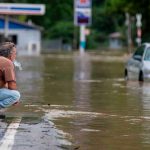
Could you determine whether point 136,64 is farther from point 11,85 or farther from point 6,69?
point 6,69

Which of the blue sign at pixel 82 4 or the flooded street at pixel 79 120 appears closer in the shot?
the flooded street at pixel 79 120

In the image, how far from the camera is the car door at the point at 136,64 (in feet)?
77.4

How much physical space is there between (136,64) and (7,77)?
13008mm

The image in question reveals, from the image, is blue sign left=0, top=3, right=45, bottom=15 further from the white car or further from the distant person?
the distant person

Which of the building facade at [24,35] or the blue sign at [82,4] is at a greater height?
the blue sign at [82,4]

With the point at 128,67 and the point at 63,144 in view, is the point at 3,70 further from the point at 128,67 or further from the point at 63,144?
the point at 128,67

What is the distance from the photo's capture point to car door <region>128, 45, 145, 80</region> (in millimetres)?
23598

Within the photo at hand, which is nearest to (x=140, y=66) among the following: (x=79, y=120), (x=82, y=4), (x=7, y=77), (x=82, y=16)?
(x=79, y=120)

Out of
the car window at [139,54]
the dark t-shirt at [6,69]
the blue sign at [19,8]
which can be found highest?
the blue sign at [19,8]

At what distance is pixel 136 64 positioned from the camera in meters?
23.9

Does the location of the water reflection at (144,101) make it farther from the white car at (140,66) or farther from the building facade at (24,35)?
the building facade at (24,35)

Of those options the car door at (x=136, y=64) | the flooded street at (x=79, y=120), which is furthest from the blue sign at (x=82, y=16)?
the flooded street at (x=79, y=120)

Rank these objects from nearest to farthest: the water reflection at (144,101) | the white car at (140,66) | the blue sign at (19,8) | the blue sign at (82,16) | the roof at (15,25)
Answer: the water reflection at (144,101)
the white car at (140,66)
the blue sign at (82,16)
the blue sign at (19,8)
the roof at (15,25)

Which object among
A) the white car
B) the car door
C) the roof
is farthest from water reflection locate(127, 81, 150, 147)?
the roof
